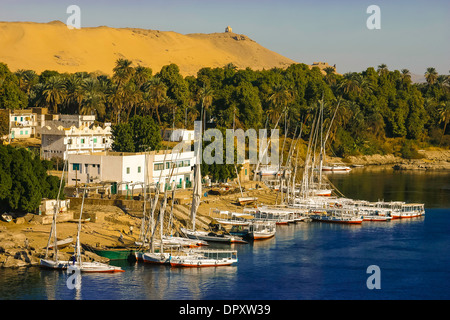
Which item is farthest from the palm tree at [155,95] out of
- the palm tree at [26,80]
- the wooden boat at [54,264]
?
the wooden boat at [54,264]

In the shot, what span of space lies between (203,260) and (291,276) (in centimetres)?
825

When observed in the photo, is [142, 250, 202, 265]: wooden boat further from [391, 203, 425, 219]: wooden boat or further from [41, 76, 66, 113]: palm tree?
[41, 76, 66, 113]: palm tree

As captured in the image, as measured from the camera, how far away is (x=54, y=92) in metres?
131

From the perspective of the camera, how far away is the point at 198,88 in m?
161

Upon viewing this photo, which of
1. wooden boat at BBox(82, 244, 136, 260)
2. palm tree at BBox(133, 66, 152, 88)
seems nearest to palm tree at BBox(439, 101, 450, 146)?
palm tree at BBox(133, 66, 152, 88)

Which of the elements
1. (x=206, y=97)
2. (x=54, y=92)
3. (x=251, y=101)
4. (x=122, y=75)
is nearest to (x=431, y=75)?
(x=251, y=101)

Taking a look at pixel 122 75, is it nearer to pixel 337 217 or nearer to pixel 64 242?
pixel 337 217

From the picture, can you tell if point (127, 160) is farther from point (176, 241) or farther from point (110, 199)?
point (176, 241)

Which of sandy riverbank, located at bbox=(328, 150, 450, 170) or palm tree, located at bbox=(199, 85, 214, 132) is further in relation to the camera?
sandy riverbank, located at bbox=(328, 150, 450, 170)

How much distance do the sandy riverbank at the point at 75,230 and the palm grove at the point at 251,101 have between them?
24584 mm

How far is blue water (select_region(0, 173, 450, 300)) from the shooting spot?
58969 mm

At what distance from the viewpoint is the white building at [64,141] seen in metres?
108

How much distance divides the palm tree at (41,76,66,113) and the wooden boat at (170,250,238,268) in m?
69.4
